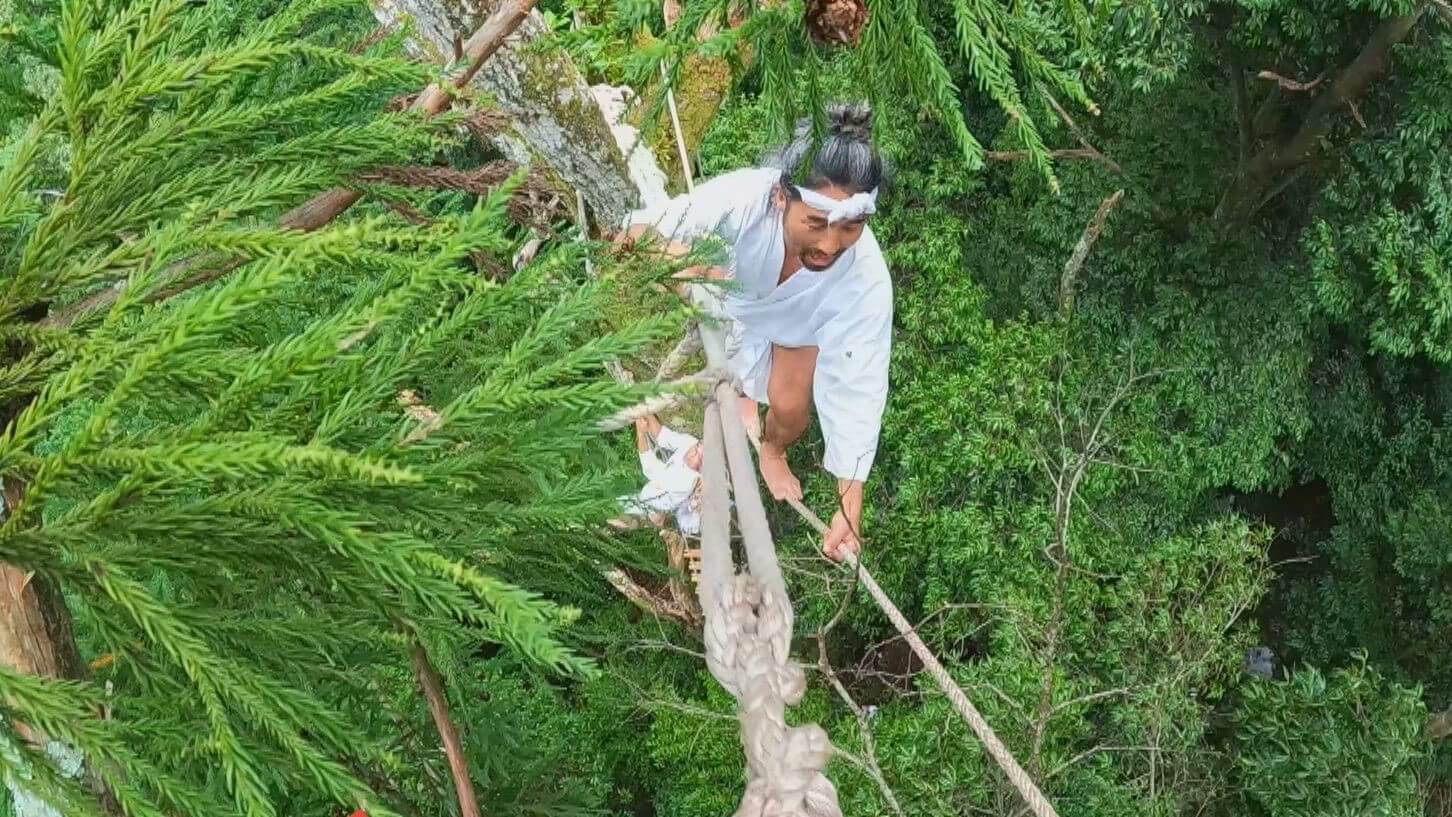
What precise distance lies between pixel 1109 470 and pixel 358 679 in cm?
336

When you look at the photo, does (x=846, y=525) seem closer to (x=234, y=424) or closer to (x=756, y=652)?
(x=756, y=652)

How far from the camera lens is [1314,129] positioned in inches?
166

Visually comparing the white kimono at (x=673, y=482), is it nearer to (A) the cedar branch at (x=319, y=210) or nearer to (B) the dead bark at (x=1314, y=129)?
(A) the cedar branch at (x=319, y=210)

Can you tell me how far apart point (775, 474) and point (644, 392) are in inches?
83.6

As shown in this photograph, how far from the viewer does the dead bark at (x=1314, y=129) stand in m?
3.78

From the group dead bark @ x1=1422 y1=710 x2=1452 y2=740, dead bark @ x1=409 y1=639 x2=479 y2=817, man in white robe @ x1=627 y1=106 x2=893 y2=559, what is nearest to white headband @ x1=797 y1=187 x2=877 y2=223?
man in white robe @ x1=627 y1=106 x2=893 y2=559

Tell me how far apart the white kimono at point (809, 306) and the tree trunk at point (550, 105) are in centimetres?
31

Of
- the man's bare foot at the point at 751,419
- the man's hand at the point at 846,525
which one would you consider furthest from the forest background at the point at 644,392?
the man's hand at the point at 846,525

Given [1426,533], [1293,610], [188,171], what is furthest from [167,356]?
[1293,610]

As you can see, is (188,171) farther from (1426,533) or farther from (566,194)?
(1426,533)

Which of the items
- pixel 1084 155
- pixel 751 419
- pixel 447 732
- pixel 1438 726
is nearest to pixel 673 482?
pixel 751 419

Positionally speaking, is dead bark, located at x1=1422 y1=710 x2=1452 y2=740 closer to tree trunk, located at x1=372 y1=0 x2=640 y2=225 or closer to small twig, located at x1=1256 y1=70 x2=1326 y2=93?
small twig, located at x1=1256 y1=70 x2=1326 y2=93

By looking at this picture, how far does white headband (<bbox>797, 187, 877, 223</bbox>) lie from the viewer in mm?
2189

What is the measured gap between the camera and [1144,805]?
3.49 m
